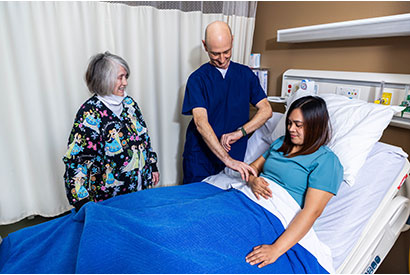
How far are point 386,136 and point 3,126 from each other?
231cm

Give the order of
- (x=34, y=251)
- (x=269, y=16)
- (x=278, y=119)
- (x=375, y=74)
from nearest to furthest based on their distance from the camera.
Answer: (x=34, y=251), (x=375, y=74), (x=278, y=119), (x=269, y=16)

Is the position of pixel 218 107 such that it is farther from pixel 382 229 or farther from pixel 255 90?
pixel 382 229

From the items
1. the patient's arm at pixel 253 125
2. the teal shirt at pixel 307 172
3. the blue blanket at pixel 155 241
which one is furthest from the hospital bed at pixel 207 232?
the patient's arm at pixel 253 125

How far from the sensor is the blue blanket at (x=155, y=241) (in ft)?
2.83

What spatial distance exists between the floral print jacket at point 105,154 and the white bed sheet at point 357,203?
960 mm

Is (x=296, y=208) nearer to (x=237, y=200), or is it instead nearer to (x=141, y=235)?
(x=237, y=200)

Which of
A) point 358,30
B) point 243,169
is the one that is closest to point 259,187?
point 243,169

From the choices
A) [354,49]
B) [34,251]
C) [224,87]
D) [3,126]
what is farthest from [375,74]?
[3,126]

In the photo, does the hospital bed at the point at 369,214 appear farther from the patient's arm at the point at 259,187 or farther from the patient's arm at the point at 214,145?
the patient's arm at the point at 214,145

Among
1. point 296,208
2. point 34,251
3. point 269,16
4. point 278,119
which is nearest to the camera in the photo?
point 34,251

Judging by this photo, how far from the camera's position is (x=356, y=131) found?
4.34 feet

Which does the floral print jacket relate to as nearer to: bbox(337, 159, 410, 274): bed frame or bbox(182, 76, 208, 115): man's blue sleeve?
bbox(182, 76, 208, 115): man's blue sleeve

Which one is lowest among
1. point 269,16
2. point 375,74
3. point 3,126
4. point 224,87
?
point 3,126

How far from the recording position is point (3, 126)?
1.70 m
